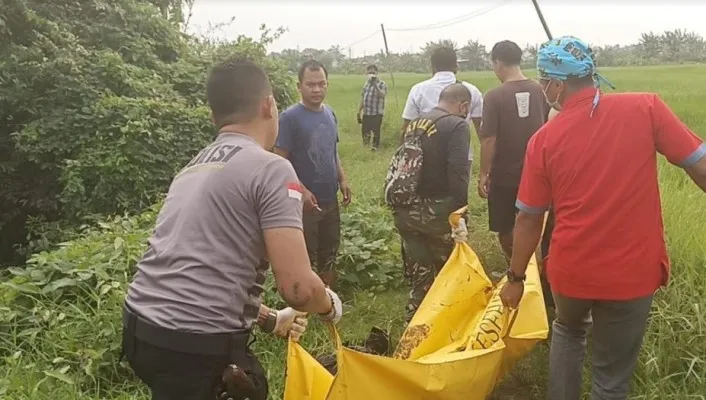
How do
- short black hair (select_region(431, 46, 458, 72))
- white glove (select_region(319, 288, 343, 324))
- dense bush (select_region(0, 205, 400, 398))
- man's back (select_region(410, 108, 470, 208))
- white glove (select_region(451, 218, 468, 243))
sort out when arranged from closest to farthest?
white glove (select_region(319, 288, 343, 324)) → white glove (select_region(451, 218, 468, 243)) → dense bush (select_region(0, 205, 400, 398)) → man's back (select_region(410, 108, 470, 208)) → short black hair (select_region(431, 46, 458, 72))

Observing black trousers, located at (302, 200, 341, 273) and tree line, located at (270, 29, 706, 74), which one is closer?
black trousers, located at (302, 200, 341, 273)

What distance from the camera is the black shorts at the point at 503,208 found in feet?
13.8

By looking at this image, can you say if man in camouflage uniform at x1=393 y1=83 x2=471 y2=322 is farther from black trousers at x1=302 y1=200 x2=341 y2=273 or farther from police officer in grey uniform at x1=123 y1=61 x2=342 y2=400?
police officer in grey uniform at x1=123 y1=61 x2=342 y2=400

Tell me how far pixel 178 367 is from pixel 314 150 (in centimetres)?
238

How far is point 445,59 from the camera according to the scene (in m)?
5.37

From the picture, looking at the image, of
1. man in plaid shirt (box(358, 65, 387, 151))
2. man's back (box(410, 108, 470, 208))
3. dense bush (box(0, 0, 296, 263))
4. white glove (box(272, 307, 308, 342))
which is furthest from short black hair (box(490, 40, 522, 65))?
man in plaid shirt (box(358, 65, 387, 151))

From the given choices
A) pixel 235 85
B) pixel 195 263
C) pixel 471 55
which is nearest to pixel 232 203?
pixel 195 263

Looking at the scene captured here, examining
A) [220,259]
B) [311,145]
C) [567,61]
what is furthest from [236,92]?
[311,145]

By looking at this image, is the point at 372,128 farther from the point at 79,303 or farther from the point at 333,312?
the point at 333,312

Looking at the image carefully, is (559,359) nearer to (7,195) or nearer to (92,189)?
(92,189)

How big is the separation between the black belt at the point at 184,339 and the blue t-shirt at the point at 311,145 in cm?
231

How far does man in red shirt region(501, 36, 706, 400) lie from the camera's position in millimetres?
2369

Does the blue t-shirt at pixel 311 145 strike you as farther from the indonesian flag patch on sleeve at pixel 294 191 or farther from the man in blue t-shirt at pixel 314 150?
the indonesian flag patch on sleeve at pixel 294 191

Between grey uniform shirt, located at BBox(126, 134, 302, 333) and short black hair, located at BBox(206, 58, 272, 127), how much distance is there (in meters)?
0.09
